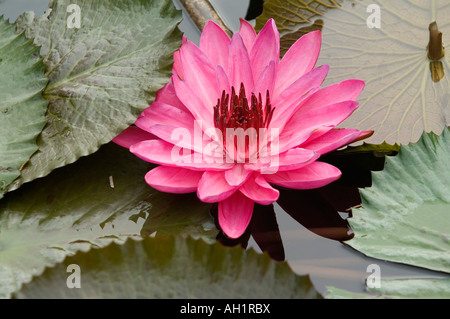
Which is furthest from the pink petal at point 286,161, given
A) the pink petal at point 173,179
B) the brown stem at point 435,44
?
the brown stem at point 435,44

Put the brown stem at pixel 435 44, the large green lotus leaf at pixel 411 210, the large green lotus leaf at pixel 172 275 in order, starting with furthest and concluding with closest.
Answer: the brown stem at pixel 435 44 → the large green lotus leaf at pixel 411 210 → the large green lotus leaf at pixel 172 275

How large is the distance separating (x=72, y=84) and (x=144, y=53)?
189 millimetres

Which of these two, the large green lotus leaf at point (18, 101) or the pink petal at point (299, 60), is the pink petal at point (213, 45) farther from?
the large green lotus leaf at point (18, 101)

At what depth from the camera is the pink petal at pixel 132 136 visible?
1190 mm

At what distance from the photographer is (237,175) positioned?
1.10 meters

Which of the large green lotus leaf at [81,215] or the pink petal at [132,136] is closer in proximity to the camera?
the large green lotus leaf at [81,215]

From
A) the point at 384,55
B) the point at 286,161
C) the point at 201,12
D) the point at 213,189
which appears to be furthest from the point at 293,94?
the point at 201,12

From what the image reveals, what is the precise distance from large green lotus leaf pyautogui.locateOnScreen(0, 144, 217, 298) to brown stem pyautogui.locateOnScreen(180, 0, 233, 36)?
2.31ft

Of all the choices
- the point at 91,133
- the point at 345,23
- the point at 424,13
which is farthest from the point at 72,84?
the point at 424,13

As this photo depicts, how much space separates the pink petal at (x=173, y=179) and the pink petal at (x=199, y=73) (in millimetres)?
201

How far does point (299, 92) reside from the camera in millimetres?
1175

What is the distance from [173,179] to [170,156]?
55 mm

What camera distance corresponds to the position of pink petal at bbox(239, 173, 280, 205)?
40.9 inches
